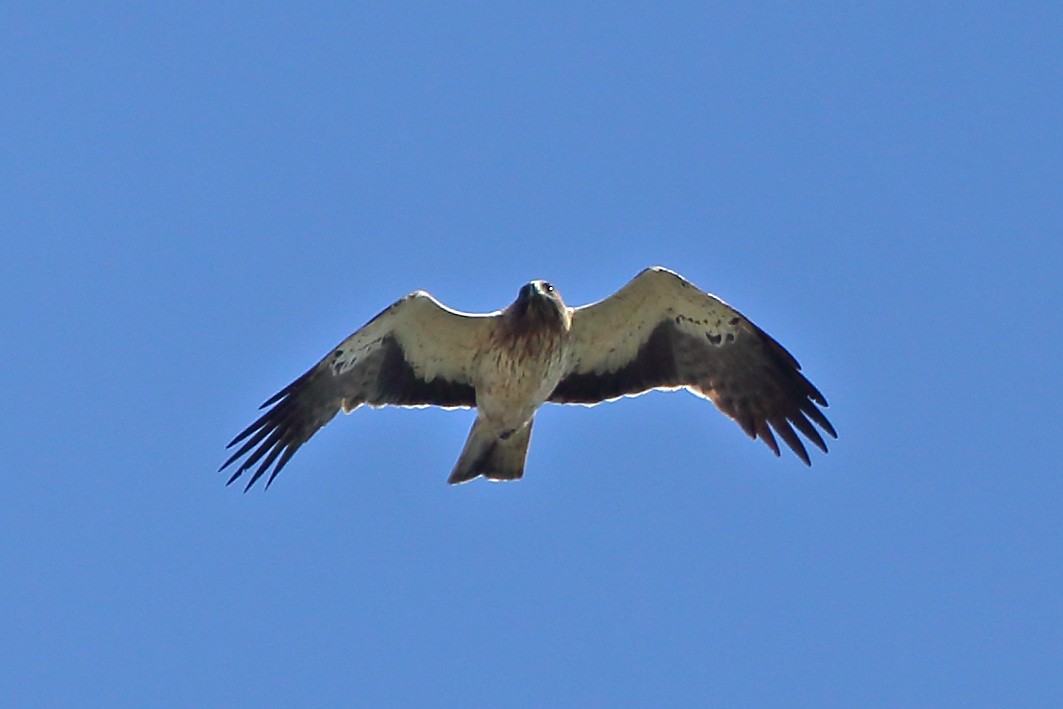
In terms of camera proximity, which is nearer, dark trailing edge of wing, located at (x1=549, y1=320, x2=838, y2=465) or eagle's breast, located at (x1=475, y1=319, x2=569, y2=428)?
eagle's breast, located at (x1=475, y1=319, x2=569, y2=428)

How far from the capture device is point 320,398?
15.8m

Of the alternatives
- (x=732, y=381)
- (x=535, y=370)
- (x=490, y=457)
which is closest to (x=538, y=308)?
(x=535, y=370)

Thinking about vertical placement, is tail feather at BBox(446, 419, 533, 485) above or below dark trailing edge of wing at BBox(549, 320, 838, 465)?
below

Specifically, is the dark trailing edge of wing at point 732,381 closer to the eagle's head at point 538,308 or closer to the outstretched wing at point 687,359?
the outstretched wing at point 687,359

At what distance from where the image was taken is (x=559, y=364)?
598 inches

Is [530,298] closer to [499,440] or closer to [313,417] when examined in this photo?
[499,440]

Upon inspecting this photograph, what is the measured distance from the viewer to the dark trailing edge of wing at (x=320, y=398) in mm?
15750

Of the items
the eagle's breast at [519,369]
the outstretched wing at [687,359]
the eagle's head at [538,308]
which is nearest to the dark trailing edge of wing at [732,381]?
the outstretched wing at [687,359]

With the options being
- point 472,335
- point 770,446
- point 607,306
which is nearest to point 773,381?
point 770,446

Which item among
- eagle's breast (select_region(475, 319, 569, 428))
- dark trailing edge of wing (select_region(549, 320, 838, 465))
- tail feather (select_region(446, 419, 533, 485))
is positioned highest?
dark trailing edge of wing (select_region(549, 320, 838, 465))

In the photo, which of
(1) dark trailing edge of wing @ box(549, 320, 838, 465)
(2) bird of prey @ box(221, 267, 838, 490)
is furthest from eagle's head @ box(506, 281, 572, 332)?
(1) dark trailing edge of wing @ box(549, 320, 838, 465)

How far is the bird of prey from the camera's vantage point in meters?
15.2

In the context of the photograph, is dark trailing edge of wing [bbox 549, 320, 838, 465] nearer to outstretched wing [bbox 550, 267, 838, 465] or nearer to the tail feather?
outstretched wing [bbox 550, 267, 838, 465]

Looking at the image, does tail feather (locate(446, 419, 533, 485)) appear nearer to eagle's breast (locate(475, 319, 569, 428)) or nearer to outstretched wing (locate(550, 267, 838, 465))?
eagle's breast (locate(475, 319, 569, 428))
